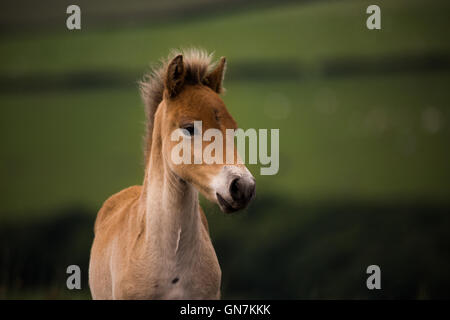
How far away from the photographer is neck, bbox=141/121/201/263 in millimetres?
2840

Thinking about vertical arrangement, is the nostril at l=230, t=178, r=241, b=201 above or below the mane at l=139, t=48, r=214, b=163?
below

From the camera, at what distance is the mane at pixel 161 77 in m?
2.95

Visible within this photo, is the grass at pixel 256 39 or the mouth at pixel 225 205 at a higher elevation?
the grass at pixel 256 39

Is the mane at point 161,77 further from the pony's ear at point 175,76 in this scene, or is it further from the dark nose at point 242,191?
the dark nose at point 242,191

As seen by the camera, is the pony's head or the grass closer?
the pony's head

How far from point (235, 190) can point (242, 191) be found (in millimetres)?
44

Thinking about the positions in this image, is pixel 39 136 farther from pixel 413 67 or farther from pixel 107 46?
pixel 413 67

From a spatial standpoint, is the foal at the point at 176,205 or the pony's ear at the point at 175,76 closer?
the foal at the point at 176,205

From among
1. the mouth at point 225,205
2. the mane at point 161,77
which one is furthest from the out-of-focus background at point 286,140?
the mouth at point 225,205

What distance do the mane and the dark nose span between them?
807mm

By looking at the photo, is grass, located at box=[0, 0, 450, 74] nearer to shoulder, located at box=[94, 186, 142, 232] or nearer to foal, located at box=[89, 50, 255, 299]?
shoulder, located at box=[94, 186, 142, 232]
